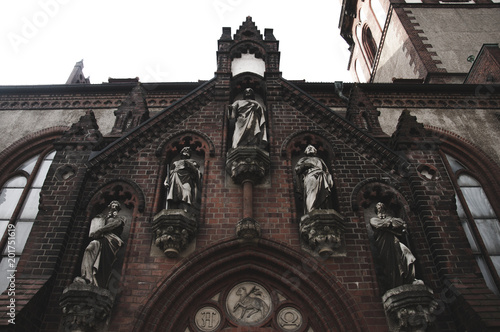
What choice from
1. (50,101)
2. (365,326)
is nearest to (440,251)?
(365,326)

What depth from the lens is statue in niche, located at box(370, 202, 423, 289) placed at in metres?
7.09

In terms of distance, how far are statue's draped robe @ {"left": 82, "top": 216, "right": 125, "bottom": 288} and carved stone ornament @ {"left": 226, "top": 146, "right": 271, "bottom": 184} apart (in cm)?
259

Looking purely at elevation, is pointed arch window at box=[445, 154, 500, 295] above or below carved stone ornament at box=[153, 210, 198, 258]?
above

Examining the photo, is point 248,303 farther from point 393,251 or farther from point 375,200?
point 375,200

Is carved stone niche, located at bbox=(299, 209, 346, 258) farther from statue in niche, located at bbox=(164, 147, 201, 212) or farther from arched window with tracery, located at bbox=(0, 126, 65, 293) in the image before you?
arched window with tracery, located at bbox=(0, 126, 65, 293)

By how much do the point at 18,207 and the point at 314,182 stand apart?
9.08 m

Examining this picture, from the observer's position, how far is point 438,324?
6.81 m

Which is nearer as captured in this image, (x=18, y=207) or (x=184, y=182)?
(x=184, y=182)

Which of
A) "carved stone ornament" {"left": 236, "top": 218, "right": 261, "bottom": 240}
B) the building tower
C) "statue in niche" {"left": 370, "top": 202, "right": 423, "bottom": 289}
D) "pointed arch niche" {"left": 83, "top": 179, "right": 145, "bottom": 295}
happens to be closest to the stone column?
"carved stone ornament" {"left": 236, "top": 218, "right": 261, "bottom": 240}

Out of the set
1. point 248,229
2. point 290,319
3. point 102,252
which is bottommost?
point 290,319

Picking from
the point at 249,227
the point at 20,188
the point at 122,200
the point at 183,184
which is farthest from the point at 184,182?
the point at 20,188

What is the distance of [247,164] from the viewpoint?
342 inches

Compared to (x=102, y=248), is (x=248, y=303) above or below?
below

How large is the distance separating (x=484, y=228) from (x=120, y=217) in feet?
32.8
